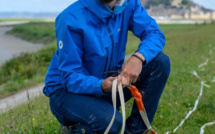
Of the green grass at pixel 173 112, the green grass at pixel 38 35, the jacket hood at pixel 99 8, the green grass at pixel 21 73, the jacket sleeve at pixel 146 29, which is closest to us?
the jacket hood at pixel 99 8

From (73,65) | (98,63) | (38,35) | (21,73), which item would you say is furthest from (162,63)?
(38,35)

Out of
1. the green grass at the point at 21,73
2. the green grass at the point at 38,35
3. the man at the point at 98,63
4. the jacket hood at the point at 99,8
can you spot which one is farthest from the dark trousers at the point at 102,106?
the green grass at the point at 38,35

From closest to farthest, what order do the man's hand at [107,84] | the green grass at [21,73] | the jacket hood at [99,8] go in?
the man's hand at [107,84]
the jacket hood at [99,8]
the green grass at [21,73]

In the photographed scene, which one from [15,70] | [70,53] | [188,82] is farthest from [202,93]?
[15,70]

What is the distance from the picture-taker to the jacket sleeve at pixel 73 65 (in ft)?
8.67

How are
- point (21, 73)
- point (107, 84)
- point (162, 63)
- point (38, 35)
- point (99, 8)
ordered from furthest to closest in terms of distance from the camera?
point (38, 35)
point (21, 73)
point (162, 63)
point (99, 8)
point (107, 84)

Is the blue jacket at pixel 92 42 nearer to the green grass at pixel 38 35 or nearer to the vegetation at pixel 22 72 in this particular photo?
the vegetation at pixel 22 72

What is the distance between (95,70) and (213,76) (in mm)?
3928

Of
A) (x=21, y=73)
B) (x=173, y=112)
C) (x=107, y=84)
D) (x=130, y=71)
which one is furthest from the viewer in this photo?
(x=21, y=73)

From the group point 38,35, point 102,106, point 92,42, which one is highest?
point 92,42

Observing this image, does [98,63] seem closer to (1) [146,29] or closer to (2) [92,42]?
(2) [92,42]

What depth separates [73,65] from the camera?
A: 2691mm

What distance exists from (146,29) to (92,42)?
2.03 ft

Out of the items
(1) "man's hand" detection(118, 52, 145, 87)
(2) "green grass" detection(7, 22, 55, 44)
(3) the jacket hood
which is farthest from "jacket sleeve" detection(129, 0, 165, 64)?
(2) "green grass" detection(7, 22, 55, 44)
